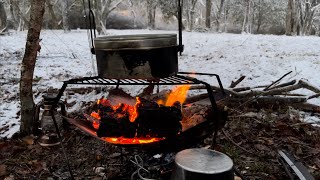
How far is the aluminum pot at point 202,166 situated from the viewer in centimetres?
253

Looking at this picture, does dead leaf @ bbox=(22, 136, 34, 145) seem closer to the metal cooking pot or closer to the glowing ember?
the glowing ember

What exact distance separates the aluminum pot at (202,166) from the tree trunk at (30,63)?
297cm

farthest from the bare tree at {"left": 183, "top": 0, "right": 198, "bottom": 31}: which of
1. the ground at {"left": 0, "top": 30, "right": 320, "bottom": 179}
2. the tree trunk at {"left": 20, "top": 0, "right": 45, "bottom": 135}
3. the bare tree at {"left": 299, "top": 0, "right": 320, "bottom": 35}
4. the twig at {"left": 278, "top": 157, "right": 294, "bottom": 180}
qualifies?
the twig at {"left": 278, "top": 157, "right": 294, "bottom": 180}

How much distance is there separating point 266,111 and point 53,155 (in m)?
3.80

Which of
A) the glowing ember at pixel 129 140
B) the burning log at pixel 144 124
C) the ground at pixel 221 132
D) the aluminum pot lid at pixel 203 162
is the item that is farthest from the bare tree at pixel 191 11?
the aluminum pot lid at pixel 203 162

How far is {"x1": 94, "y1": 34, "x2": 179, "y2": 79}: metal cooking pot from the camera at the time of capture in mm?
2922

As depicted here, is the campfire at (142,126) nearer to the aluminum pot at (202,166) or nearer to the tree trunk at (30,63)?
the aluminum pot at (202,166)

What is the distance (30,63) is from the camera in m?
4.69

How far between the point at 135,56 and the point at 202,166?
1.17 m

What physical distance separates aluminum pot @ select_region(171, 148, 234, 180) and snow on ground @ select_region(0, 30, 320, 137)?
3.48 m

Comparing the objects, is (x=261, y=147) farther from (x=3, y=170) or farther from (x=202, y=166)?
(x=3, y=170)

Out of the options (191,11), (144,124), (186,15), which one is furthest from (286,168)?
(186,15)

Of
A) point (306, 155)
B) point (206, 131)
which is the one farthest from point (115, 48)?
point (306, 155)

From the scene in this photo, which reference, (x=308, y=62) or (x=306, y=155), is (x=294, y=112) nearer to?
(x=306, y=155)
